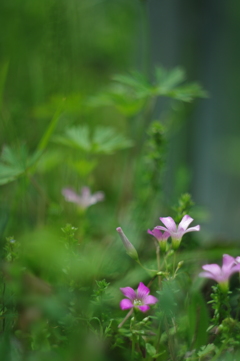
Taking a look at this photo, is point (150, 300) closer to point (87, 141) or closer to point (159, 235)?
point (159, 235)

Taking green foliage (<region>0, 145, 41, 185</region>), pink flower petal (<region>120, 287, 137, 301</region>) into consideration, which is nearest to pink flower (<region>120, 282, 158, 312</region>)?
pink flower petal (<region>120, 287, 137, 301</region>)

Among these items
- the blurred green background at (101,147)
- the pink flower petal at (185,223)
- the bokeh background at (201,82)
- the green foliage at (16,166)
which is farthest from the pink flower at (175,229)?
the bokeh background at (201,82)

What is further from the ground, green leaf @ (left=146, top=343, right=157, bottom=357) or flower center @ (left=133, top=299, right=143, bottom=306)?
flower center @ (left=133, top=299, right=143, bottom=306)

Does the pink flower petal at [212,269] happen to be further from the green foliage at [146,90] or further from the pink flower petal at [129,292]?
the green foliage at [146,90]

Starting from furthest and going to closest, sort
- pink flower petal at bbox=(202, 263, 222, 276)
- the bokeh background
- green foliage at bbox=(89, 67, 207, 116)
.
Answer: the bokeh background < green foliage at bbox=(89, 67, 207, 116) < pink flower petal at bbox=(202, 263, 222, 276)

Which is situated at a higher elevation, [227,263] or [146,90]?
[146,90]

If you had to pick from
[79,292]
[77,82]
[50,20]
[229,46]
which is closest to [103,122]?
[77,82]

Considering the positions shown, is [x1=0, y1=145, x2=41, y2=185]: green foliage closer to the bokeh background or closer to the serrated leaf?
the serrated leaf

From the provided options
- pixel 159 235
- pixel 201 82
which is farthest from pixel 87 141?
pixel 201 82
